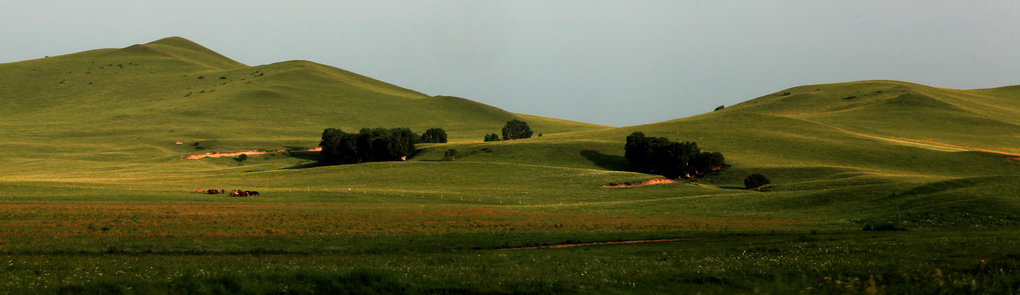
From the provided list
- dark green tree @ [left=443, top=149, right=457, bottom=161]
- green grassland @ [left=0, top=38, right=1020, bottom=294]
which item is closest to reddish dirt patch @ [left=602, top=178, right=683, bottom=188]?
green grassland @ [left=0, top=38, right=1020, bottom=294]

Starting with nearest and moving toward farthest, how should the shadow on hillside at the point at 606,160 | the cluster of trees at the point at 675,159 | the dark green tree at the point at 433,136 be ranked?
the cluster of trees at the point at 675,159, the shadow on hillside at the point at 606,160, the dark green tree at the point at 433,136

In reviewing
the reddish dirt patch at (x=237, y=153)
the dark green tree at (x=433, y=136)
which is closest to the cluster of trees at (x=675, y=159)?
the dark green tree at (x=433, y=136)

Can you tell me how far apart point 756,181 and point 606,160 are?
3666 cm

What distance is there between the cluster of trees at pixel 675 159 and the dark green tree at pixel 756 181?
50.0 ft

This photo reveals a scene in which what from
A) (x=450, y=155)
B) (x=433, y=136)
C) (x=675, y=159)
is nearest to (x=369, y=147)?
(x=450, y=155)

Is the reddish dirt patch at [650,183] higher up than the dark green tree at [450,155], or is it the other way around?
the dark green tree at [450,155]

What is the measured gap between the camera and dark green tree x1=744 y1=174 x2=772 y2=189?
313ft

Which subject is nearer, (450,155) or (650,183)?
(650,183)

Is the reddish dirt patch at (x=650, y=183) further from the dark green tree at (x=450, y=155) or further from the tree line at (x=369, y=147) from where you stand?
A: the tree line at (x=369, y=147)

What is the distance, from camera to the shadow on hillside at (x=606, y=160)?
12500cm

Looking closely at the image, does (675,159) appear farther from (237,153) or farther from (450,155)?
(237,153)

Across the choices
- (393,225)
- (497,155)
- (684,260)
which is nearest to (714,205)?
(393,225)

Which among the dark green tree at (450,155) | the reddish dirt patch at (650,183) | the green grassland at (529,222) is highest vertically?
the dark green tree at (450,155)

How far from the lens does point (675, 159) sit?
111m
